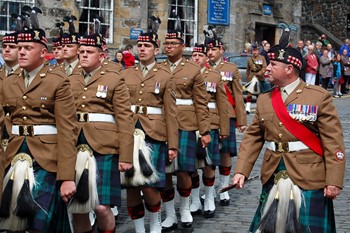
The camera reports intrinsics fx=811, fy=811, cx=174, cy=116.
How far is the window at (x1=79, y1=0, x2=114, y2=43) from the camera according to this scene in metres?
21.0

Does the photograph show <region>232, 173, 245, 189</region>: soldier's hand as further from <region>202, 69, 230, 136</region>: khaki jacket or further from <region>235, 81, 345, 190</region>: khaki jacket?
<region>202, 69, 230, 136</region>: khaki jacket

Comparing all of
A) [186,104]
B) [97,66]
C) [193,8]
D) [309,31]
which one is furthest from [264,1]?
[97,66]

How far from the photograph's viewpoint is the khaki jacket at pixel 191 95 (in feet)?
29.1

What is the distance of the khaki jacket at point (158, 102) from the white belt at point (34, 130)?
1921 millimetres

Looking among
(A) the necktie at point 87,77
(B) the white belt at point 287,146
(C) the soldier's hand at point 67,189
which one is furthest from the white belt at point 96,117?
(B) the white belt at point 287,146

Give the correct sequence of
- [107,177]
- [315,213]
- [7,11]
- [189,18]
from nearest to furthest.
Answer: [315,213]
[107,177]
[7,11]
[189,18]

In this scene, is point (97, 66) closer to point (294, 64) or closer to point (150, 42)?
point (150, 42)

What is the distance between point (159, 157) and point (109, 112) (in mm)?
1207

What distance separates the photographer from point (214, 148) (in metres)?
9.76

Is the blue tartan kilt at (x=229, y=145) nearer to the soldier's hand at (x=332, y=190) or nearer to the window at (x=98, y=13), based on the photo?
the soldier's hand at (x=332, y=190)

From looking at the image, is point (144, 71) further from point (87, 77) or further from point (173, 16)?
point (173, 16)

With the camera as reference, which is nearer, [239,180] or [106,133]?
[239,180]

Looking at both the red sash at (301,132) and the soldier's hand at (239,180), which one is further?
the soldier's hand at (239,180)

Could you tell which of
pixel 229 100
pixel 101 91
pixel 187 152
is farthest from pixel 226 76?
pixel 101 91
